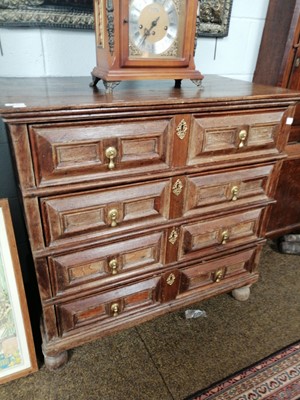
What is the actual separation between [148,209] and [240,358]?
828 mm

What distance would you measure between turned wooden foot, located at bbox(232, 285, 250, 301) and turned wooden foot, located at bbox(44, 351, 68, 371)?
3.02 feet

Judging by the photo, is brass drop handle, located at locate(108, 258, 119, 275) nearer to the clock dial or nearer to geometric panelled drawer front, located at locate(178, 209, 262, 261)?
geometric panelled drawer front, located at locate(178, 209, 262, 261)

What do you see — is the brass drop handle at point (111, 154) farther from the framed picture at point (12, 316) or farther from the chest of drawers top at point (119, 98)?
the framed picture at point (12, 316)

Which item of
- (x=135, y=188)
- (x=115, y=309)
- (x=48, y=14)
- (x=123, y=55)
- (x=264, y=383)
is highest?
(x=48, y=14)

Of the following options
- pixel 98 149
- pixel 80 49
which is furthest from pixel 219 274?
pixel 80 49

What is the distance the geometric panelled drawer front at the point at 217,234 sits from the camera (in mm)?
1313

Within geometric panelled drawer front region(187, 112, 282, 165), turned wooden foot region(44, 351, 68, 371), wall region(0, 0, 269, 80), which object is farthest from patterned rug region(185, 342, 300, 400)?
wall region(0, 0, 269, 80)

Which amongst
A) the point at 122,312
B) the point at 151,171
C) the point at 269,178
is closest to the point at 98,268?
the point at 122,312

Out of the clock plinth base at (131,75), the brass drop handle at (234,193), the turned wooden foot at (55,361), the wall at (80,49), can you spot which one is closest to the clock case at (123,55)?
the clock plinth base at (131,75)

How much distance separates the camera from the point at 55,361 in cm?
129

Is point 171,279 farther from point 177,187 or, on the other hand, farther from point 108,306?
point 177,187

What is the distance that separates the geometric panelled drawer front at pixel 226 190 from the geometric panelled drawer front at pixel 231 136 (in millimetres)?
75

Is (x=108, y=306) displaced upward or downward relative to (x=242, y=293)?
upward

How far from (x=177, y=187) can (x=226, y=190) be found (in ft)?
0.82
